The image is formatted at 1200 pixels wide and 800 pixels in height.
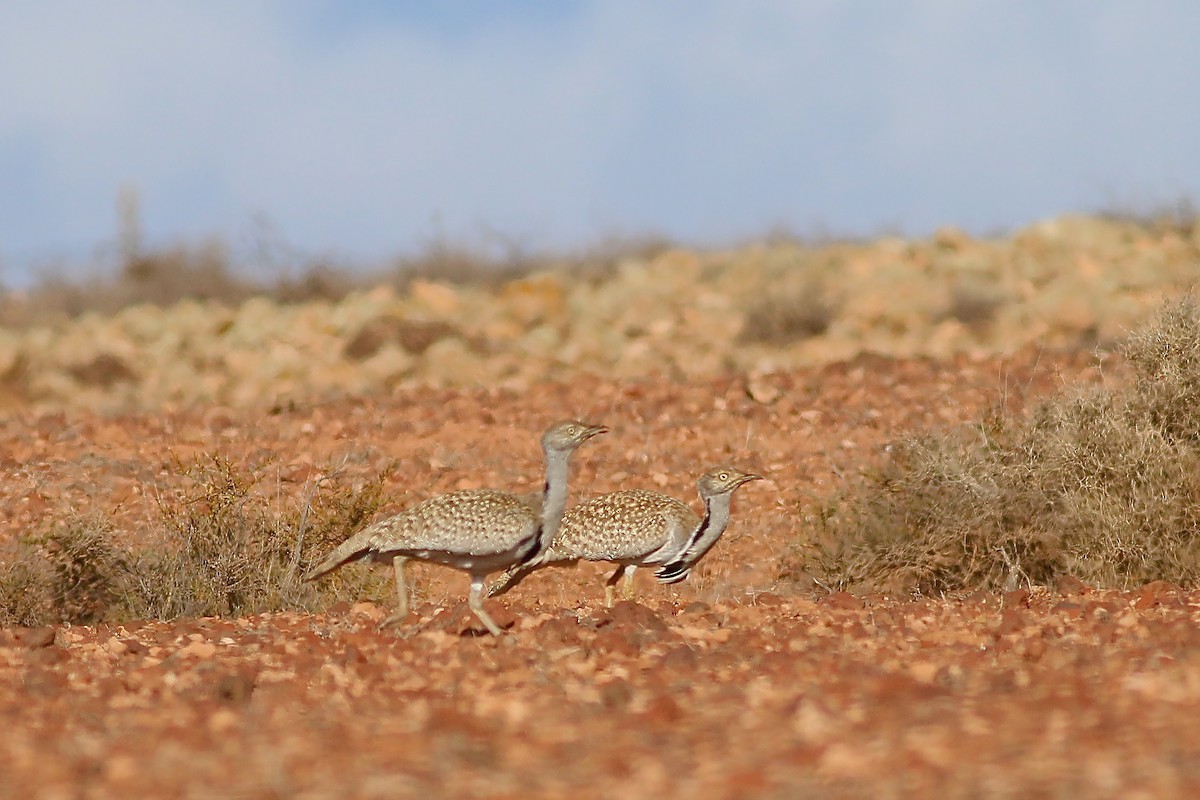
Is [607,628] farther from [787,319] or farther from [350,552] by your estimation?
[787,319]

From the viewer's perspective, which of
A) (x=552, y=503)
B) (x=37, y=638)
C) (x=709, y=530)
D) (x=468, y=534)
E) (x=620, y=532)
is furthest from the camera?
(x=709, y=530)

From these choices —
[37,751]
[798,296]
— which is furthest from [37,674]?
[798,296]

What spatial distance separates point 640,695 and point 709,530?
4183 mm

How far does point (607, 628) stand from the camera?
6.94m

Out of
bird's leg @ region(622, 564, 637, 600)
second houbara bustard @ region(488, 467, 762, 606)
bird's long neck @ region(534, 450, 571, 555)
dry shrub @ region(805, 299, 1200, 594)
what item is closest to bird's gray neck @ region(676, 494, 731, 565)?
second houbara bustard @ region(488, 467, 762, 606)

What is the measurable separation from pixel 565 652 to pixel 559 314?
70.5ft

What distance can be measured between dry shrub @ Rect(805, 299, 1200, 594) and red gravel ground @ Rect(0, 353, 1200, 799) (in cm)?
54

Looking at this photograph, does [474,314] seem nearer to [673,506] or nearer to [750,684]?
[673,506]

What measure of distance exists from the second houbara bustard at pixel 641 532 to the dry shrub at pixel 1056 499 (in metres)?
0.73

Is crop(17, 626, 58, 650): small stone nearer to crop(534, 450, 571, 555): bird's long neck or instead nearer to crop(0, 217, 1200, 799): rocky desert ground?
crop(0, 217, 1200, 799): rocky desert ground

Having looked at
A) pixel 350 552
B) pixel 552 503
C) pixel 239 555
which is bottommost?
pixel 239 555

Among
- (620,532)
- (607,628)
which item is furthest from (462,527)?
(620,532)

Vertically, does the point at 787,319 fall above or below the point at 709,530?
below

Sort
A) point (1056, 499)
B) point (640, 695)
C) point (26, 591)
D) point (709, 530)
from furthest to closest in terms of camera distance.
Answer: point (709, 530) → point (1056, 499) → point (26, 591) → point (640, 695)
